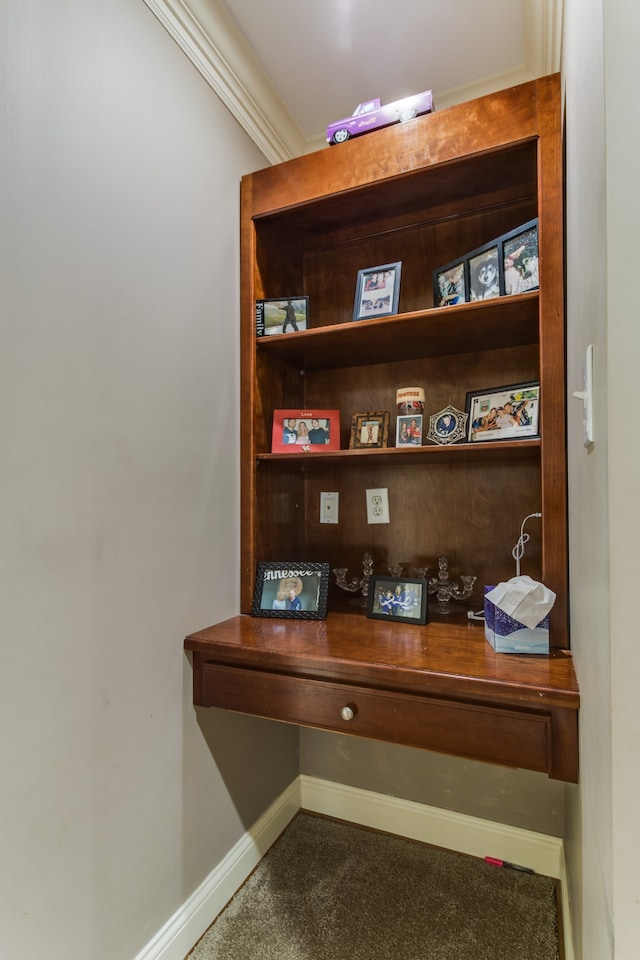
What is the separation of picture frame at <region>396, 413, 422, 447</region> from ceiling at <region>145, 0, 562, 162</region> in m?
1.13

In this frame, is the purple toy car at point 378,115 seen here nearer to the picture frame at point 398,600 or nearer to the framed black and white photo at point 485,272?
the framed black and white photo at point 485,272

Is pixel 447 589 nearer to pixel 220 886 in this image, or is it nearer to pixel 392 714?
pixel 392 714

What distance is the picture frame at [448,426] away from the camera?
158 cm

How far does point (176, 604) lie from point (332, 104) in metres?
1.84

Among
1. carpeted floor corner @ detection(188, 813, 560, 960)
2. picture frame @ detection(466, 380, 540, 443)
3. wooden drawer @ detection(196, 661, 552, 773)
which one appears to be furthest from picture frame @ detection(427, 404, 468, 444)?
carpeted floor corner @ detection(188, 813, 560, 960)

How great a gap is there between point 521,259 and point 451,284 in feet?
0.70

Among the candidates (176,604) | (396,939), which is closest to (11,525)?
(176,604)

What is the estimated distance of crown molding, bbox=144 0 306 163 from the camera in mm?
1317

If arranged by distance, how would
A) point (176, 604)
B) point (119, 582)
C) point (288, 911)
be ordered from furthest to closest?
1. point (288, 911)
2. point (176, 604)
3. point (119, 582)

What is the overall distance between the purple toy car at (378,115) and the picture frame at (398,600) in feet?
4.65

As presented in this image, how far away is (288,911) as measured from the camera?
1.43m

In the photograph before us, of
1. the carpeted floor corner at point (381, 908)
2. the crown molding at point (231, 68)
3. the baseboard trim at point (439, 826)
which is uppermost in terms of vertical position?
the crown molding at point (231, 68)

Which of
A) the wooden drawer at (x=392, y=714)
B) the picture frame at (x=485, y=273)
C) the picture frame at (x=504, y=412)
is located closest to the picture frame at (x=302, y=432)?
the picture frame at (x=504, y=412)

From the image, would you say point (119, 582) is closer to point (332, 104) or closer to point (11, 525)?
point (11, 525)
